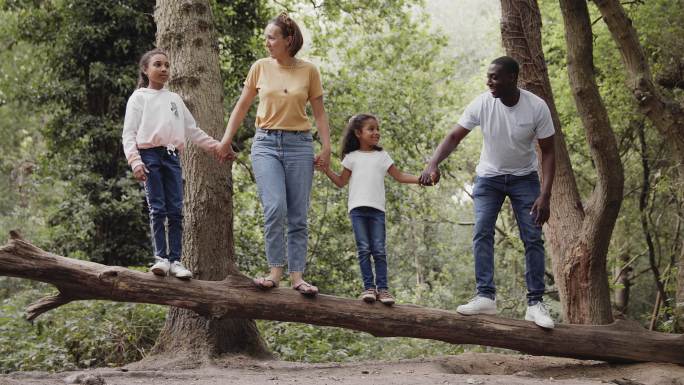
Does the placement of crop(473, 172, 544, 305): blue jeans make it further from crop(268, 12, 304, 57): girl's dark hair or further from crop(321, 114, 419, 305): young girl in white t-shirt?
→ crop(268, 12, 304, 57): girl's dark hair

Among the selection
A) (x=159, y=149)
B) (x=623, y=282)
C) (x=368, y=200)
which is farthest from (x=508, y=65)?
(x=623, y=282)

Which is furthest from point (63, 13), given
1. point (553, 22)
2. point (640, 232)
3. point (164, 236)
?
point (640, 232)

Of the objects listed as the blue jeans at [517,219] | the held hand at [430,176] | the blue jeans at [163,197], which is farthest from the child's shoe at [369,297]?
the blue jeans at [163,197]

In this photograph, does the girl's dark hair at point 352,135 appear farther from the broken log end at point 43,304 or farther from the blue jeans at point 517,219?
the broken log end at point 43,304

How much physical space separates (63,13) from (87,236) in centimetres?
417

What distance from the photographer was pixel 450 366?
20.6 ft

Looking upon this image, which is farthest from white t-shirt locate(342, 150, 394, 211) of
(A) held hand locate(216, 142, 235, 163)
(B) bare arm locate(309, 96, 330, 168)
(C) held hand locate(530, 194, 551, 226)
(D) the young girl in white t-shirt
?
(C) held hand locate(530, 194, 551, 226)

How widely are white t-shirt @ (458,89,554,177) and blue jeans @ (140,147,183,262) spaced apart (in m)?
2.60

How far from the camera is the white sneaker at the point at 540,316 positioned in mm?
5898

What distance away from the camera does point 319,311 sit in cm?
568

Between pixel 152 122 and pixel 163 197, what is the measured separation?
2.03ft

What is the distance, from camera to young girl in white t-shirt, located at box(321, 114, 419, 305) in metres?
5.90

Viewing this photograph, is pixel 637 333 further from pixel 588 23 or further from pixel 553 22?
pixel 553 22

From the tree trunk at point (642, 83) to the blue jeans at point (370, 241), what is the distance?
4026mm
